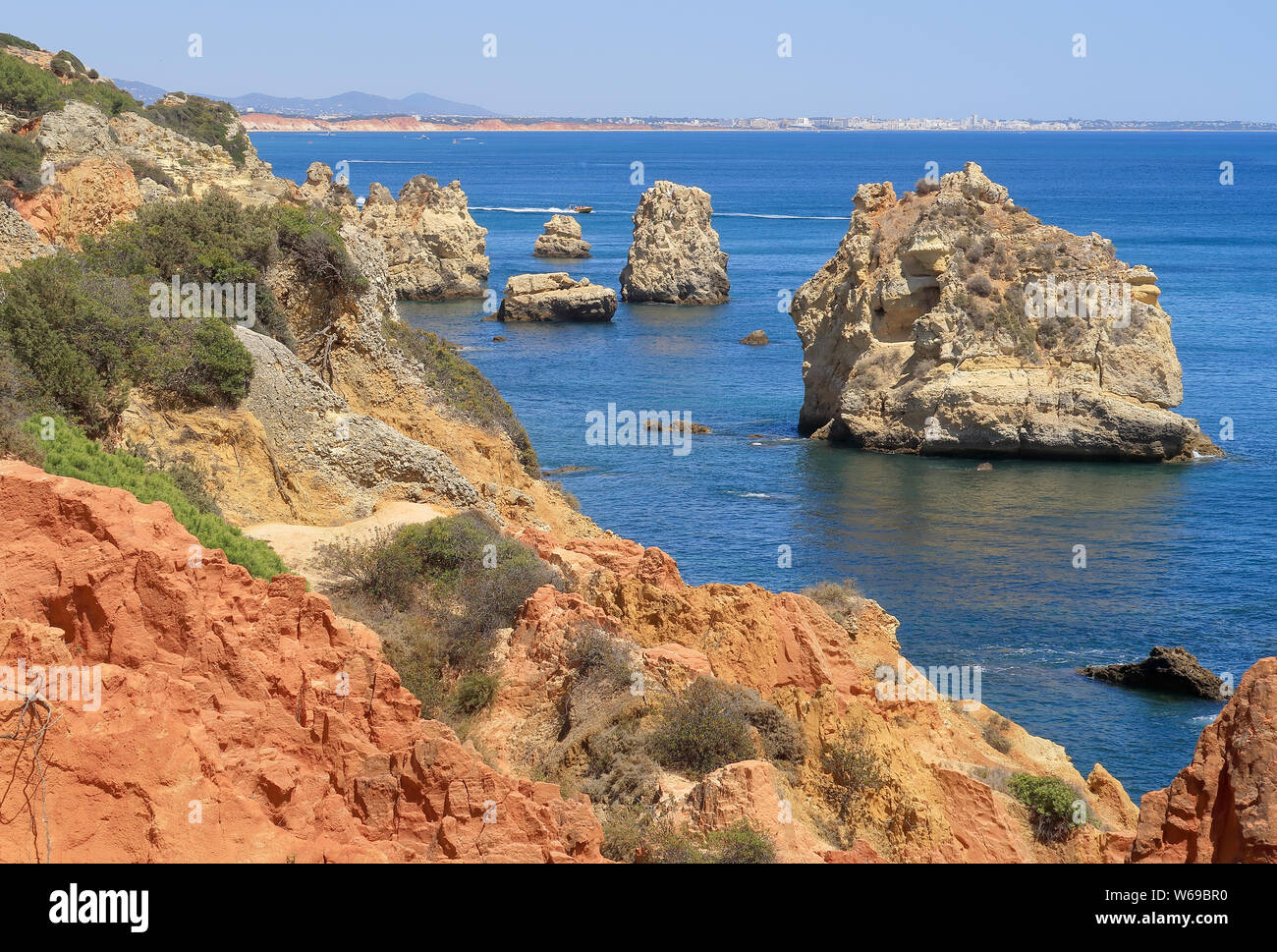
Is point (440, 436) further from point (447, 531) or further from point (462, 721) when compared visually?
point (462, 721)

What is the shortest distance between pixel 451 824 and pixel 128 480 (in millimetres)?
9108

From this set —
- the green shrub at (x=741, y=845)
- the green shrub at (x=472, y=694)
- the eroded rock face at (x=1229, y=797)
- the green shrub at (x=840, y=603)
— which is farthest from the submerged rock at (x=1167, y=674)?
the green shrub at (x=741, y=845)

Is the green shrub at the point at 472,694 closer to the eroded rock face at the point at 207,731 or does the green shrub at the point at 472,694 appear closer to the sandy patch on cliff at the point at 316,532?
the sandy patch on cliff at the point at 316,532

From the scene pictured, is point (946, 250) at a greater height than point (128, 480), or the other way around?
point (946, 250)

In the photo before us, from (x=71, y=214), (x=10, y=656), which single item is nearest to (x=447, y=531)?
(x=10, y=656)

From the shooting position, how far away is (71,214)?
30359 millimetres

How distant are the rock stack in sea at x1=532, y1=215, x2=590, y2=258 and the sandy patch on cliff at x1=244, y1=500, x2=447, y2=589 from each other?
103 m

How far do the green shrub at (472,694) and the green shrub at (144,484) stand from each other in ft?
9.28

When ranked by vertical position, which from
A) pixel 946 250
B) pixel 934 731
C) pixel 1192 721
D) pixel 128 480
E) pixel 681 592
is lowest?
pixel 1192 721

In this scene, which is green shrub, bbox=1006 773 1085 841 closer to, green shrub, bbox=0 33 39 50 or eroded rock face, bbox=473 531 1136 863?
eroded rock face, bbox=473 531 1136 863

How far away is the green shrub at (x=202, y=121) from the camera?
243ft

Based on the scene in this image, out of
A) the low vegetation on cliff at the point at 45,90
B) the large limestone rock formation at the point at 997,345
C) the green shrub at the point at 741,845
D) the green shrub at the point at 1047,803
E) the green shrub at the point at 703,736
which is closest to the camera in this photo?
the green shrub at the point at 741,845

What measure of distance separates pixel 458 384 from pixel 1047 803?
20.4 m

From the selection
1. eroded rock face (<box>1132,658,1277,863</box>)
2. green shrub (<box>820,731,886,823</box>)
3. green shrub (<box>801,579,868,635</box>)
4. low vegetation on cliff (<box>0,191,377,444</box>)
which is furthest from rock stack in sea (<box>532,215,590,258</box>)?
eroded rock face (<box>1132,658,1277,863</box>)
